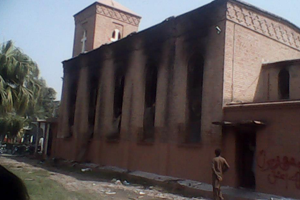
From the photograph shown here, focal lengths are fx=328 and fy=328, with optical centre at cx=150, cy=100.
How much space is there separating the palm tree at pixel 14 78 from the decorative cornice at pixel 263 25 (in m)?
10.6

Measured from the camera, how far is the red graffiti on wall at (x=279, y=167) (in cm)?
1010

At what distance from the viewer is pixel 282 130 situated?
420 inches

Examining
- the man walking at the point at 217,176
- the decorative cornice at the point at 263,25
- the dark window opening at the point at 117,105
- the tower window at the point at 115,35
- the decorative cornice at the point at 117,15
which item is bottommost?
the man walking at the point at 217,176

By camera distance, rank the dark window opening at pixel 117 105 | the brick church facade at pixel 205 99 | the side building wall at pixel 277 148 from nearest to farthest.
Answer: the side building wall at pixel 277 148, the brick church facade at pixel 205 99, the dark window opening at pixel 117 105

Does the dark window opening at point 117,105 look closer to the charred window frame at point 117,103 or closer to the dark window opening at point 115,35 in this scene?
the charred window frame at point 117,103

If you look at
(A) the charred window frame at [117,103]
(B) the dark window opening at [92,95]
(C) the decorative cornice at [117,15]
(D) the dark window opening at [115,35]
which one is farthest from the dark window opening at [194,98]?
(C) the decorative cornice at [117,15]

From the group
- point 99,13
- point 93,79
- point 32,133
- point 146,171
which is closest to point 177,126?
point 146,171

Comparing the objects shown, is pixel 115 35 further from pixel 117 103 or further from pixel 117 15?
pixel 117 103

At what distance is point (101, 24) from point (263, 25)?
1404 cm

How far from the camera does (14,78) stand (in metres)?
16.7

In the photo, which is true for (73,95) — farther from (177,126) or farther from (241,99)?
(241,99)

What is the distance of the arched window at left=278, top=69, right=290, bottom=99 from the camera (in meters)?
14.4

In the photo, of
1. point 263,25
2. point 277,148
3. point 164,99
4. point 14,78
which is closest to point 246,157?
point 277,148

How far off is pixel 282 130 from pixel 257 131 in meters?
0.93
